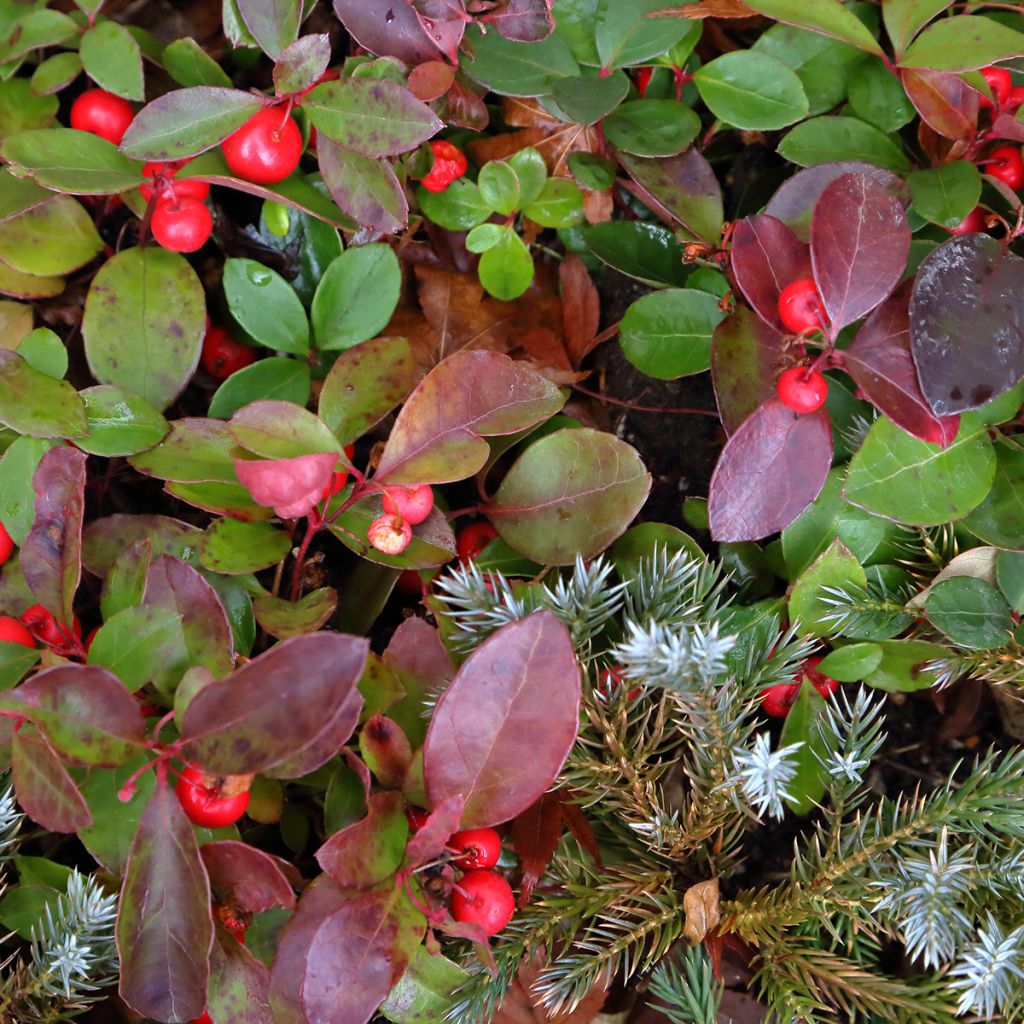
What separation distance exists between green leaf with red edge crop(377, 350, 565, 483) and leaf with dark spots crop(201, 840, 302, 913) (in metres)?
0.48

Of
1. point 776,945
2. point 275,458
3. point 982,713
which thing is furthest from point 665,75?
point 776,945

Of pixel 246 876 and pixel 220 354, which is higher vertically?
pixel 220 354

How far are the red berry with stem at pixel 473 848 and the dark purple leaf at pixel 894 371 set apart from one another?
0.72m

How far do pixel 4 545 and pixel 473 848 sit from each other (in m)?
0.80

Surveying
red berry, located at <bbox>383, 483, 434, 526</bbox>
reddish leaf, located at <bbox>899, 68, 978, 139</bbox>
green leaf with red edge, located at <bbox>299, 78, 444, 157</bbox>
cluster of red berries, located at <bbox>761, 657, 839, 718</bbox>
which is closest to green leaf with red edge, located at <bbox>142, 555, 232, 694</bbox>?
red berry, located at <bbox>383, 483, 434, 526</bbox>

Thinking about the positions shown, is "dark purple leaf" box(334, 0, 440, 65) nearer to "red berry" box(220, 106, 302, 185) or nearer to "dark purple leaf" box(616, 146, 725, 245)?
"red berry" box(220, 106, 302, 185)

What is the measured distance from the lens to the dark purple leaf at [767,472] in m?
1.23

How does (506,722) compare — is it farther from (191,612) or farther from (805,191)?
(805,191)

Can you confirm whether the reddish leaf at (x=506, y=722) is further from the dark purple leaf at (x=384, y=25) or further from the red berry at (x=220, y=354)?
the dark purple leaf at (x=384, y=25)

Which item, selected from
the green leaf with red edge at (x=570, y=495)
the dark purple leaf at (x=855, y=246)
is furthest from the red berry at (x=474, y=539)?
the dark purple leaf at (x=855, y=246)

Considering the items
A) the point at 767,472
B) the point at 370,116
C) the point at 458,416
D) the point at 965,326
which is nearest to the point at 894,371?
the point at 965,326

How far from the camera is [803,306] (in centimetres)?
122

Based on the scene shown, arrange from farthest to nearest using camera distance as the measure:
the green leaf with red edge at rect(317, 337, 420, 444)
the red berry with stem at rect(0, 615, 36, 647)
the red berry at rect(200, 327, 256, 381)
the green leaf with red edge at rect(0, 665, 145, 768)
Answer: the red berry at rect(200, 327, 256, 381), the green leaf with red edge at rect(317, 337, 420, 444), the red berry with stem at rect(0, 615, 36, 647), the green leaf with red edge at rect(0, 665, 145, 768)

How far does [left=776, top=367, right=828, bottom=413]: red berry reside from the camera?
1196mm
